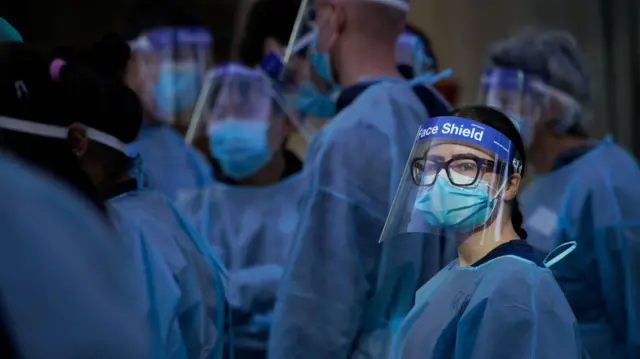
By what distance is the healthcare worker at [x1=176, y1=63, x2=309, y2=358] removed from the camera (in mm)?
2871

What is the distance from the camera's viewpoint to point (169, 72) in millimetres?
3342

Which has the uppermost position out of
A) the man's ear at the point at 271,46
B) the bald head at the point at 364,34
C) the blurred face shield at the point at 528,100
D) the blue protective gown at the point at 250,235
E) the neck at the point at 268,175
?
the bald head at the point at 364,34

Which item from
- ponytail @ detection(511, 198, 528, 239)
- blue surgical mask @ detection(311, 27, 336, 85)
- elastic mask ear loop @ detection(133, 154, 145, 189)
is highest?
blue surgical mask @ detection(311, 27, 336, 85)

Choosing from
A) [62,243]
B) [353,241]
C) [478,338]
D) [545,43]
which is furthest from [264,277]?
[62,243]

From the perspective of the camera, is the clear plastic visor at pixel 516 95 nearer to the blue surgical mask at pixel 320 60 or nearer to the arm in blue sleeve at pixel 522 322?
the blue surgical mask at pixel 320 60

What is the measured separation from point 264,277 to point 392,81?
1003 mm

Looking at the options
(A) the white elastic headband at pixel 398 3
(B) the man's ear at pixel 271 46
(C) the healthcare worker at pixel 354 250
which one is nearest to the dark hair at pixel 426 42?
(B) the man's ear at pixel 271 46

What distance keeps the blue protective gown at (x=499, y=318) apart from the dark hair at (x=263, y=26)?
1520mm

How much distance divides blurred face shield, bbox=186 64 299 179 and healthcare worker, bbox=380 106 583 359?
1.53m

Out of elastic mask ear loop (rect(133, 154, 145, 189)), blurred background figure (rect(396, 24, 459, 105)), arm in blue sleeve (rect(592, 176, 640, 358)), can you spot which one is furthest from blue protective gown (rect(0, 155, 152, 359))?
arm in blue sleeve (rect(592, 176, 640, 358))

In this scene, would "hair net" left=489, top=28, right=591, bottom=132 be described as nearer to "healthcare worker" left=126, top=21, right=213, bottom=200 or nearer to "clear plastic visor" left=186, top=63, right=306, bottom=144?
"clear plastic visor" left=186, top=63, right=306, bottom=144

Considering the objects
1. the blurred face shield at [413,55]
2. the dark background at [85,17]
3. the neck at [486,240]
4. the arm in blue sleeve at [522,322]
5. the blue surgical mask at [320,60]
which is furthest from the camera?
the blurred face shield at [413,55]

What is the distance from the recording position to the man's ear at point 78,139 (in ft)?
5.41

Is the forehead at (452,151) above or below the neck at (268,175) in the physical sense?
above
